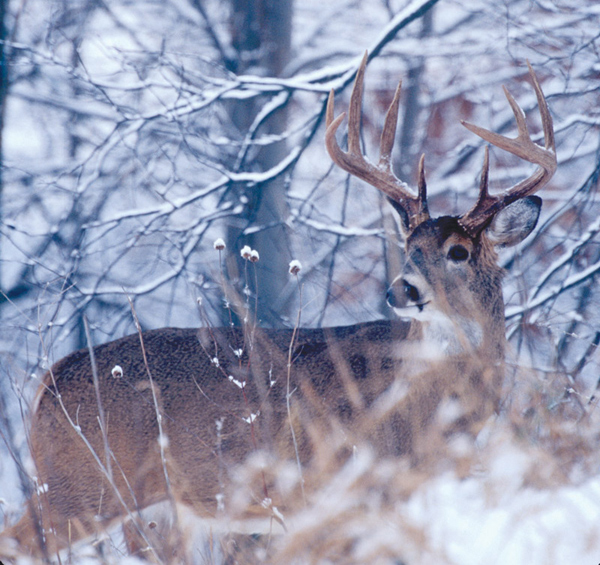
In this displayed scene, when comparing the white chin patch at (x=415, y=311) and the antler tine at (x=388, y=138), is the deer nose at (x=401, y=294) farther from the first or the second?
the antler tine at (x=388, y=138)

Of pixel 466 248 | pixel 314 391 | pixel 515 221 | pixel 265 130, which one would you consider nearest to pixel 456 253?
pixel 466 248

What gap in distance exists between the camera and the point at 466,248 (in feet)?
10.2

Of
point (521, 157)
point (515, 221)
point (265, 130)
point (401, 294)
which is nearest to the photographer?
point (401, 294)

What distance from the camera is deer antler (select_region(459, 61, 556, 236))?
9.78 feet

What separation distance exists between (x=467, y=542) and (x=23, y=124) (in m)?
4.78

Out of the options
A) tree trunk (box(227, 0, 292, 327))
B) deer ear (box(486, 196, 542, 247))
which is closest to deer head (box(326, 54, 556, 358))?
deer ear (box(486, 196, 542, 247))

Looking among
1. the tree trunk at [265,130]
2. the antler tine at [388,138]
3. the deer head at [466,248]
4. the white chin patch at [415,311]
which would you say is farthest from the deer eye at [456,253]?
the tree trunk at [265,130]

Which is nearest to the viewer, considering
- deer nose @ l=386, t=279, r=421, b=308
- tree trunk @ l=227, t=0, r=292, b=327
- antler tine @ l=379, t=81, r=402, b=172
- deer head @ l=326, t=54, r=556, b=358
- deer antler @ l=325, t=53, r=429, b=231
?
deer nose @ l=386, t=279, r=421, b=308

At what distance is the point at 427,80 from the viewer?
489 centimetres

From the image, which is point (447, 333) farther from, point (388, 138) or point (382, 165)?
point (388, 138)

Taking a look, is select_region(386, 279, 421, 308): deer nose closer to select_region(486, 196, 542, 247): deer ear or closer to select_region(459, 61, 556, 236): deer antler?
select_region(459, 61, 556, 236): deer antler

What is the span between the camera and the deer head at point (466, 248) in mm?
3008

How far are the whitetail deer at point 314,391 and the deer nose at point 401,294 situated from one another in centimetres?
1

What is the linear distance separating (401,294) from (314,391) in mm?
721
